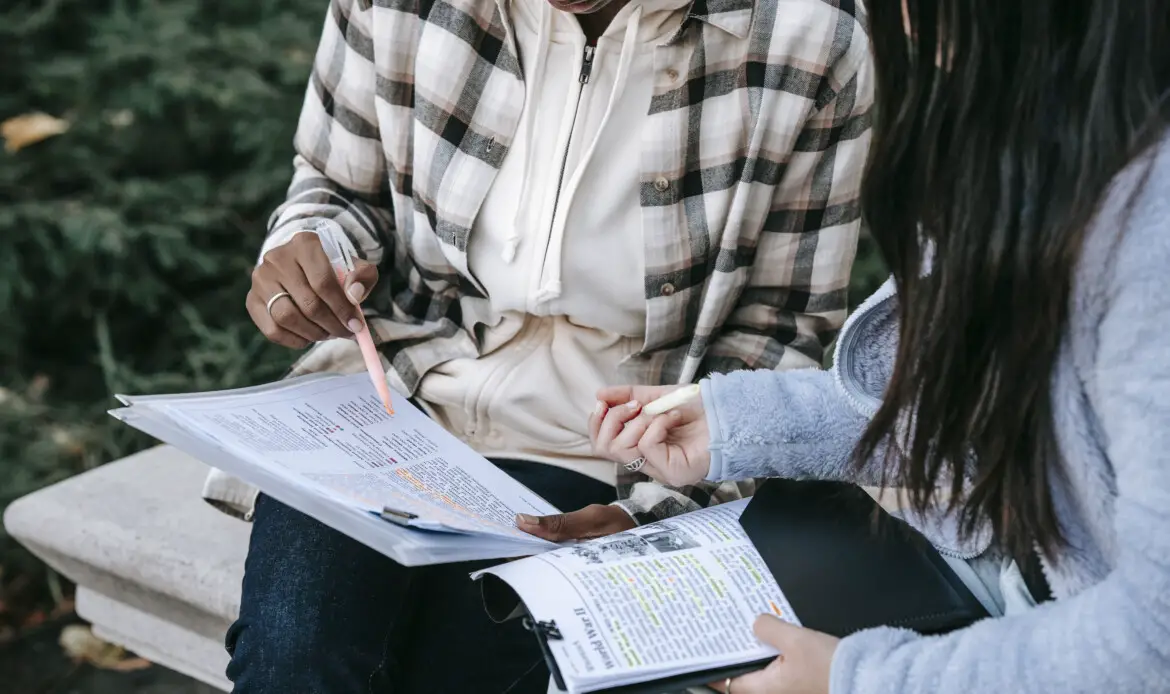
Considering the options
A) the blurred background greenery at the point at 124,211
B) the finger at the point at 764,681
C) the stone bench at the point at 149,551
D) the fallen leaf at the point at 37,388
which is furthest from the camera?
the fallen leaf at the point at 37,388

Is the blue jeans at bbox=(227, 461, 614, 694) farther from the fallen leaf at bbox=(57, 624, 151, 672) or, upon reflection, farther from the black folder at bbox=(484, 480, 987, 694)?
the fallen leaf at bbox=(57, 624, 151, 672)

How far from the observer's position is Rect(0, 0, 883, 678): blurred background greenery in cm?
271

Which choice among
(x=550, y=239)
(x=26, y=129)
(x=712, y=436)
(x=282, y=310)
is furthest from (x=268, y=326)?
(x=26, y=129)

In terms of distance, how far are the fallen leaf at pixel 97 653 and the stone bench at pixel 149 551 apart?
9.1 inches

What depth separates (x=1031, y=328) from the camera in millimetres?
914

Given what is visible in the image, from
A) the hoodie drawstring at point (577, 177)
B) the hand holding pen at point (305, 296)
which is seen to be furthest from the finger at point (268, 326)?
the hoodie drawstring at point (577, 177)

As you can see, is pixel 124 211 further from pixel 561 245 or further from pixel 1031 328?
pixel 1031 328

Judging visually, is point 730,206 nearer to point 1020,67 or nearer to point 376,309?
point 376,309

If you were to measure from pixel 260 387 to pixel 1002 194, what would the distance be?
34.8 inches

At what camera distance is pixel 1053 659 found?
89cm

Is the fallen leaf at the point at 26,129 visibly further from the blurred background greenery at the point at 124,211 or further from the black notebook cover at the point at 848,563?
Answer: the black notebook cover at the point at 848,563

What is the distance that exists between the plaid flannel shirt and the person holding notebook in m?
0.50

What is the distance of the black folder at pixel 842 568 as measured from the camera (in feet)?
3.43

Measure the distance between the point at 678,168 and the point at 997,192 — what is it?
0.64m
